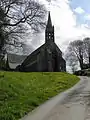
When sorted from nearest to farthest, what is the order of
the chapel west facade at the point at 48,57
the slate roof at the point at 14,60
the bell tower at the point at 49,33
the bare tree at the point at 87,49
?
the bell tower at the point at 49,33 < the chapel west facade at the point at 48,57 < the bare tree at the point at 87,49 < the slate roof at the point at 14,60

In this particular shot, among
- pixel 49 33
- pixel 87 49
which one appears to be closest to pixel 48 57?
pixel 49 33

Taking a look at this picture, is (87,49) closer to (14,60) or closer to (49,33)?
(49,33)

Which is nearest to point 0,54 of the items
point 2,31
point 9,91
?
point 2,31

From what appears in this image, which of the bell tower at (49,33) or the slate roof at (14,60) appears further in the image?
the slate roof at (14,60)

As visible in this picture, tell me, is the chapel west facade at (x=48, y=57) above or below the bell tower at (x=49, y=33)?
below

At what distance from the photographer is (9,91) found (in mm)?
17844

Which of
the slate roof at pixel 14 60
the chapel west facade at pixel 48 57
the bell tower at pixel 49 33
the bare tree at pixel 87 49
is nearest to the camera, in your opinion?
the bell tower at pixel 49 33

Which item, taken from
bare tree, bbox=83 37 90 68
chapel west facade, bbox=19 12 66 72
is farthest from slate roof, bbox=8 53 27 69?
bare tree, bbox=83 37 90 68

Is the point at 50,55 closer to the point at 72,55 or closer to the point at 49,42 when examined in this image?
the point at 49,42

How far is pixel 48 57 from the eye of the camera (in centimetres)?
9575

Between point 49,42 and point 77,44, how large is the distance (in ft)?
43.7

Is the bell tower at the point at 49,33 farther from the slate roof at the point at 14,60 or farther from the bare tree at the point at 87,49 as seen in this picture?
the slate roof at the point at 14,60

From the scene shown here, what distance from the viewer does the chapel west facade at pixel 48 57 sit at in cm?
9438

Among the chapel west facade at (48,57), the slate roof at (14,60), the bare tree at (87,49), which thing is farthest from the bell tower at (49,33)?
the slate roof at (14,60)
